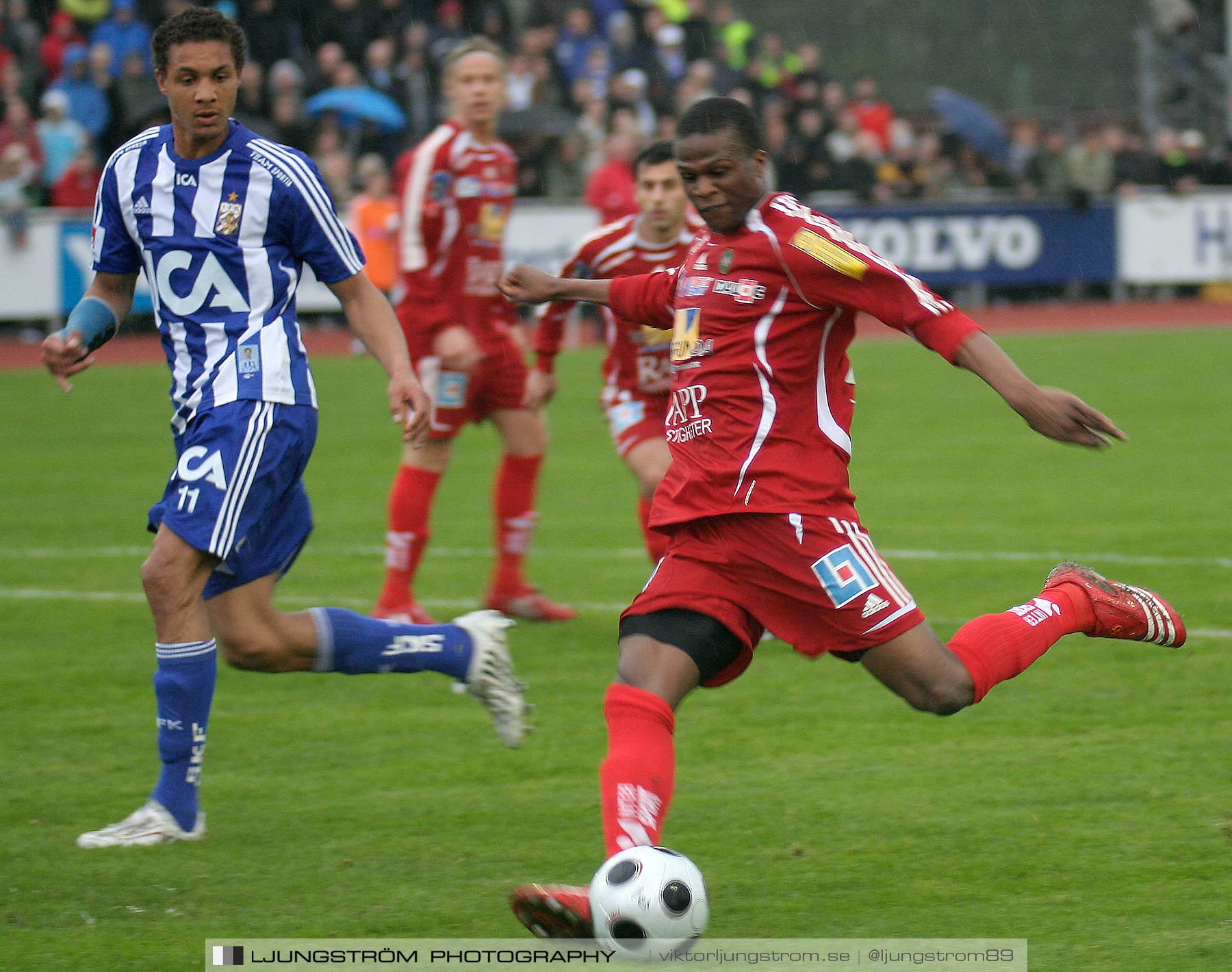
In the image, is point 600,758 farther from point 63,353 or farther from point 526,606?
point 526,606

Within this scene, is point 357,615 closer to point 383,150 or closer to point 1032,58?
point 383,150

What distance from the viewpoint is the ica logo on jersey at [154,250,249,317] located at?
454 cm

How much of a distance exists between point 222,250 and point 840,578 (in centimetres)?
183

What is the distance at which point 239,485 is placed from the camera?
4449 mm

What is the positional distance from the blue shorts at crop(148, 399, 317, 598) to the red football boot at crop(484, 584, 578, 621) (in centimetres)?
281

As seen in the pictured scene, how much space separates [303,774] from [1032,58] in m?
28.1

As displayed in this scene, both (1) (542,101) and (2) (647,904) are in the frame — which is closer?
(2) (647,904)

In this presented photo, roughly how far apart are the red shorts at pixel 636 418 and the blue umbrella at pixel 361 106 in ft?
44.2

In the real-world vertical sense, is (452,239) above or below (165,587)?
above

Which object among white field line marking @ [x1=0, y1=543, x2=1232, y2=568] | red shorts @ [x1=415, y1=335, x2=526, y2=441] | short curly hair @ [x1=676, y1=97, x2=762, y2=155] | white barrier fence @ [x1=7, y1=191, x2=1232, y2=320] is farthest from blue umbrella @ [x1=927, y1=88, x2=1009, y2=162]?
short curly hair @ [x1=676, y1=97, x2=762, y2=155]

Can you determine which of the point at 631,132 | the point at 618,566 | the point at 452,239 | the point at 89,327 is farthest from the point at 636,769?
the point at 631,132

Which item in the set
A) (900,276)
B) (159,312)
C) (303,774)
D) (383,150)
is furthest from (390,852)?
(383,150)

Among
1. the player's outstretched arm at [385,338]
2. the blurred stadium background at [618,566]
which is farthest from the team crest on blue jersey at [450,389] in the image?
the player's outstretched arm at [385,338]

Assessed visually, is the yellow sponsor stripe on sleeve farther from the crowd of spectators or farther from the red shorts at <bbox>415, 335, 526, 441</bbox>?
the crowd of spectators
